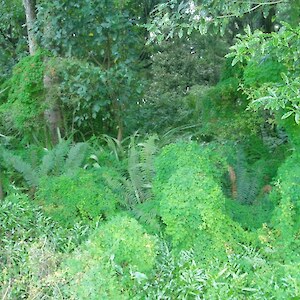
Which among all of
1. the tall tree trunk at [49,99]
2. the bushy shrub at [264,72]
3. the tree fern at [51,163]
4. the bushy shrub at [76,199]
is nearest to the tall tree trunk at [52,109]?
the tall tree trunk at [49,99]

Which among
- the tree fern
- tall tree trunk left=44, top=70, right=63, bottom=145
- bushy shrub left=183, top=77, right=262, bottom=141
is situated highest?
tall tree trunk left=44, top=70, right=63, bottom=145

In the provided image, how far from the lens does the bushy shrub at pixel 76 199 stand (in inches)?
133

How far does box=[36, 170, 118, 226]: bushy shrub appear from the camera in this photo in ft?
11.1

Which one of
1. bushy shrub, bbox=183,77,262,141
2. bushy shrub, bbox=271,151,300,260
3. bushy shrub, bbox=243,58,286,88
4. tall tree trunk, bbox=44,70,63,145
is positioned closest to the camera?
bushy shrub, bbox=271,151,300,260

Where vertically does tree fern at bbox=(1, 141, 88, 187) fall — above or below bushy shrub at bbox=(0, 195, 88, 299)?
above

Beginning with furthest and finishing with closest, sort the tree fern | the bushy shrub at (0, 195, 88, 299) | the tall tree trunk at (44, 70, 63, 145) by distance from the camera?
the tall tree trunk at (44, 70, 63, 145) < the tree fern < the bushy shrub at (0, 195, 88, 299)

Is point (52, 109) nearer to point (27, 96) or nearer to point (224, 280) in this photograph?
point (27, 96)

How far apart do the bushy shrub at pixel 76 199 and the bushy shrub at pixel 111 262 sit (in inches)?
25.9

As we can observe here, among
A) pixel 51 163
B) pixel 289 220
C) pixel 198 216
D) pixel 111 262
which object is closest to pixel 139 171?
pixel 51 163

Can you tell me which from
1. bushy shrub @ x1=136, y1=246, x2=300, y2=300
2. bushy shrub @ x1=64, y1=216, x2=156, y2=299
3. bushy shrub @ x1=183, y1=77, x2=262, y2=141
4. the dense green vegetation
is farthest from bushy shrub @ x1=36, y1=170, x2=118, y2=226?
bushy shrub @ x1=183, y1=77, x2=262, y2=141

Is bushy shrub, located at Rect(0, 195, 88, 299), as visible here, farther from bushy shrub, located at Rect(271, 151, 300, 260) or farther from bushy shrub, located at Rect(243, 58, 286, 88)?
bushy shrub, located at Rect(243, 58, 286, 88)

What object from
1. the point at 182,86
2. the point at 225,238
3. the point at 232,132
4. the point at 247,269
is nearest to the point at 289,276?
the point at 247,269

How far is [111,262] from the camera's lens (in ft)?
8.23

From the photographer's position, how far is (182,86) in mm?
9883
